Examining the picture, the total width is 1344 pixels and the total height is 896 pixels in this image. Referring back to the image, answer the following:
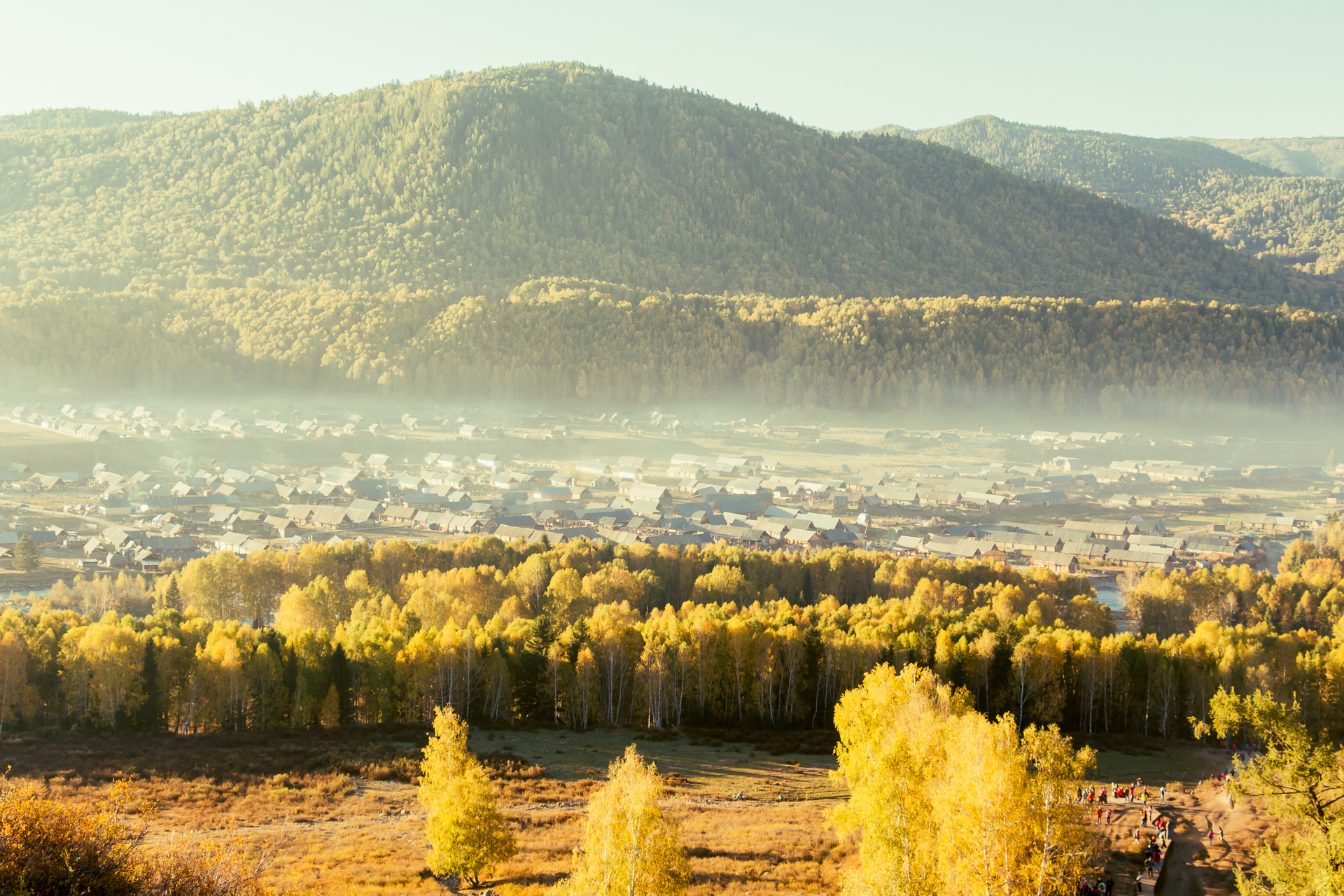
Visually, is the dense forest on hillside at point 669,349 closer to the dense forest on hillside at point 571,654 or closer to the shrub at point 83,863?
the dense forest on hillside at point 571,654

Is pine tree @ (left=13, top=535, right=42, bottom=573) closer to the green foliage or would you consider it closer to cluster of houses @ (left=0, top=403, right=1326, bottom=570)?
cluster of houses @ (left=0, top=403, right=1326, bottom=570)

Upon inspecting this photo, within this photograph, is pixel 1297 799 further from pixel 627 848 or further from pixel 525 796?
pixel 525 796

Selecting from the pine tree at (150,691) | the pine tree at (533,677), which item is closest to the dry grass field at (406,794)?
the pine tree at (150,691)

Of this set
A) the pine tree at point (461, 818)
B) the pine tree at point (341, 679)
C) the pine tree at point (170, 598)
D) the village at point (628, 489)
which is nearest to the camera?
the pine tree at point (461, 818)

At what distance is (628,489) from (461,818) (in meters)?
65.8

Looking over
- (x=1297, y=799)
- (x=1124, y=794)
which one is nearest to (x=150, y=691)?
(x=1124, y=794)

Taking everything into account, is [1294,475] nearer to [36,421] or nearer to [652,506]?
[652,506]

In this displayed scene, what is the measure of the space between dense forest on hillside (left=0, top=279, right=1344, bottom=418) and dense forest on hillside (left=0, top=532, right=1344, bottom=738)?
3973 inches

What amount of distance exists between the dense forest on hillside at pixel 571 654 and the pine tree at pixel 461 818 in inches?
555

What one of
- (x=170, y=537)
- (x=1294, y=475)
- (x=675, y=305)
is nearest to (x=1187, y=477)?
(x=1294, y=475)

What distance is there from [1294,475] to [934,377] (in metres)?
56.1

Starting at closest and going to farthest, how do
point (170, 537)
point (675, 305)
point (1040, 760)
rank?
1. point (1040, 760)
2. point (170, 537)
3. point (675, 305)

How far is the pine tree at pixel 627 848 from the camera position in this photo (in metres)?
17.0

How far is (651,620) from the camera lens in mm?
42250
